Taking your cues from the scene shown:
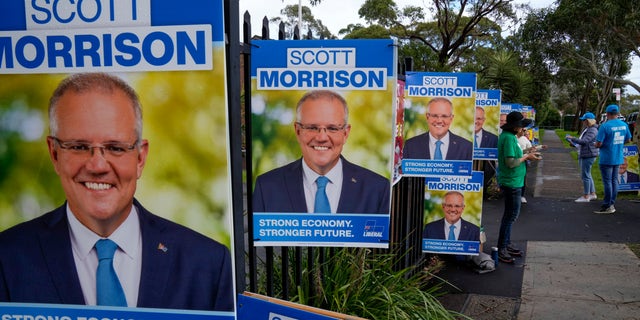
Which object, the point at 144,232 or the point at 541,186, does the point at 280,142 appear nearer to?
the point at 144,232

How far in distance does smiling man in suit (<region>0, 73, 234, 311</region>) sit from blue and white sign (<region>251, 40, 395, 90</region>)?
133 centimetres

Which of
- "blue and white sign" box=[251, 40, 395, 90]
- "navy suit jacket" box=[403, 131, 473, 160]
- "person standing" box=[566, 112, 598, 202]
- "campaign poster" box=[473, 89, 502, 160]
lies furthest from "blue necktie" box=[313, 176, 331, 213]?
"person standing" box=[566, 112, 598, 202]

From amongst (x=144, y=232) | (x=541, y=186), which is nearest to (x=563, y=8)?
(x=541, y=186)

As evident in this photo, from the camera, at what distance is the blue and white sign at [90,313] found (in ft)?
5.88

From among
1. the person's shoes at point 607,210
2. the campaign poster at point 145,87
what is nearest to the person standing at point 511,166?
the person's shoes at point 607,210

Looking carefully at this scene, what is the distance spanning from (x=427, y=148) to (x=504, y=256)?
206cm

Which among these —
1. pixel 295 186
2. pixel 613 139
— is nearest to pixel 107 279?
pixel 295 186

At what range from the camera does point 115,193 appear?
1.74m

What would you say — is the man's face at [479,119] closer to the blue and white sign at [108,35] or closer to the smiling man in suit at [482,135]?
the smiling man in suit at [482,135]

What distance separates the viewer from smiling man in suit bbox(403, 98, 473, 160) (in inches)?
237

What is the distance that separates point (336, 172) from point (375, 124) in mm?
346

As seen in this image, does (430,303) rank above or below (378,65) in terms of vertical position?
below

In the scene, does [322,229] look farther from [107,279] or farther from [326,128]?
[107,279]

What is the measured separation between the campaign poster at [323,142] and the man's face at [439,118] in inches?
121
